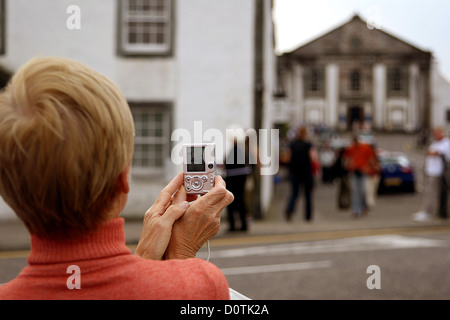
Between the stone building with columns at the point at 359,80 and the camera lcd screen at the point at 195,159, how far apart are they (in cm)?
5091

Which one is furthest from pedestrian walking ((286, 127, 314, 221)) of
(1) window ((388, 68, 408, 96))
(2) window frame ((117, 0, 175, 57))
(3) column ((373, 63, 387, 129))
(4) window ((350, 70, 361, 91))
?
(4) window ((350, 70, 361, 91))

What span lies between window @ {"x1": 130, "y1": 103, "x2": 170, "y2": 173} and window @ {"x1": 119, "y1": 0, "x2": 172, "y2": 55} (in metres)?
1.40

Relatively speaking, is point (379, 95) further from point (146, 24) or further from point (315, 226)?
point (315, 226)

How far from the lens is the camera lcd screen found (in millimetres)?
1466

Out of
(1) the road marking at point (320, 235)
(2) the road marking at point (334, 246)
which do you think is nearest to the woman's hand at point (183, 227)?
(2) the road marking at point (334, 246)

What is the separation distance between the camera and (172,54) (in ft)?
39.5

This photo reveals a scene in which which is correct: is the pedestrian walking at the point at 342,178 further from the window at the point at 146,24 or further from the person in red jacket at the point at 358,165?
the window at the point at 146,24

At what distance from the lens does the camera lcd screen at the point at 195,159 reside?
1466mm

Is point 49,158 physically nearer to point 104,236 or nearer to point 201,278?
point 104,236

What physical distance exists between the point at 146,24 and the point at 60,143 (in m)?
11.9

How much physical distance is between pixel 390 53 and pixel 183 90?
4728 centimetres

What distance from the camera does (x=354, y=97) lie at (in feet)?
202

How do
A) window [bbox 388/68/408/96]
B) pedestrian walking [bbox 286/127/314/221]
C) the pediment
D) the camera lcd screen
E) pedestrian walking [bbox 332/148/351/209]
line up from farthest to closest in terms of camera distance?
window [bbox 388/68/408/96] → the pediment → pedestrian walking [bbox 332/148/351/209] → pedestrian walking [bbox 286/127/314/221] → the camera lcd screen

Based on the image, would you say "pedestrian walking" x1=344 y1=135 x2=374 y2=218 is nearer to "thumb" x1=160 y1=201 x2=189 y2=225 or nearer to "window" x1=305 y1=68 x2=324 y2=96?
"thumb" x1=160 y1=201 x2=189 y2=225
